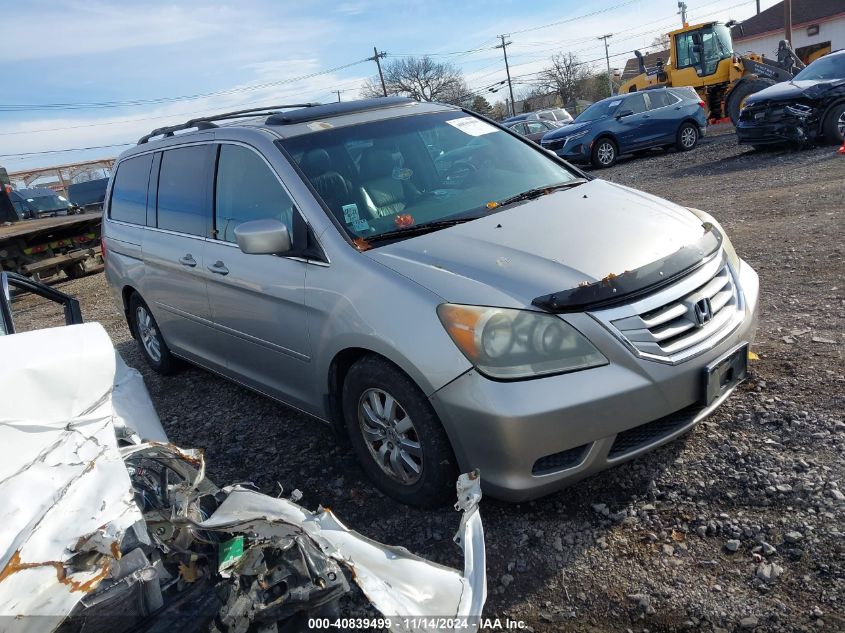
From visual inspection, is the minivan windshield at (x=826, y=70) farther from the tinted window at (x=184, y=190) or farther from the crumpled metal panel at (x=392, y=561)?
the crumpled metal panel at (x=392, y=561)

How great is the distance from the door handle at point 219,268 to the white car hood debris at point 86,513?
164 centimetres

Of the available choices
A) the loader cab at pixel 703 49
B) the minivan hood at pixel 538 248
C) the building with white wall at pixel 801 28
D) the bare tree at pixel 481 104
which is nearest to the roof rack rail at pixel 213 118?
the minivan hood at pixel 538 248

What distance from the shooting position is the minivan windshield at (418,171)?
138 inches

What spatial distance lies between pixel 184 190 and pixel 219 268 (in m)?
→ 0.87

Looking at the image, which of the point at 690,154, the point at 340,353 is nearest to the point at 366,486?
the point at 340,353

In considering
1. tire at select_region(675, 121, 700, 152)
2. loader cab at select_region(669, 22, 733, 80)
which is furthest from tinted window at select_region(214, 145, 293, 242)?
loader cab at select_region(669, 22, 733, 80)

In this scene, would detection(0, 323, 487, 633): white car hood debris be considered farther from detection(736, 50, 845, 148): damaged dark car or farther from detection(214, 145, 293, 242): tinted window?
detection(736, 50, 845, 148): damaged dark car

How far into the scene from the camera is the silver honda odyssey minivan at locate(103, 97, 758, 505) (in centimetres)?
266

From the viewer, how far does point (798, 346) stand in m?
4.21

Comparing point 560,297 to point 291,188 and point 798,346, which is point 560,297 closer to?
point 291,188

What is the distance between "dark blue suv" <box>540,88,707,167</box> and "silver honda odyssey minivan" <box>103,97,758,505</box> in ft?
43.9

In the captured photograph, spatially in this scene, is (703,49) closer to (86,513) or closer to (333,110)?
(333,110)

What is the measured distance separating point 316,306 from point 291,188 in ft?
2.21

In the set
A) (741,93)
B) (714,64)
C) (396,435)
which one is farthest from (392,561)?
(714,64)
